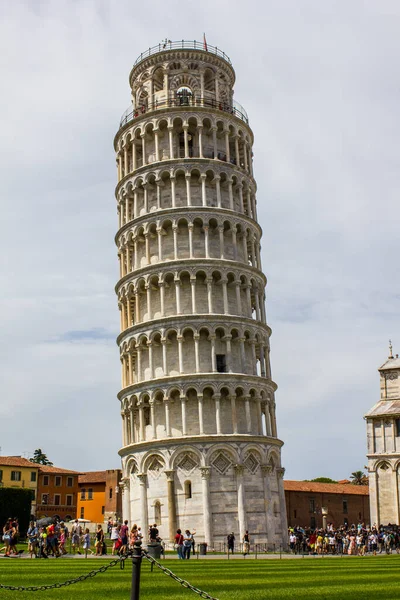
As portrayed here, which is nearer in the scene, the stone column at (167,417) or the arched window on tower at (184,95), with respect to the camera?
the stone column at (167,417)

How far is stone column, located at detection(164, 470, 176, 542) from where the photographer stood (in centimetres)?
4822

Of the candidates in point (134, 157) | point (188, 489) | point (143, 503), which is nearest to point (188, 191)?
point (134, 157)

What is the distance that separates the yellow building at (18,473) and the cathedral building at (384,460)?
3999 cm

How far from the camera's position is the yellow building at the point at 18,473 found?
294 ft

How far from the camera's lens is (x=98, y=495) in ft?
329

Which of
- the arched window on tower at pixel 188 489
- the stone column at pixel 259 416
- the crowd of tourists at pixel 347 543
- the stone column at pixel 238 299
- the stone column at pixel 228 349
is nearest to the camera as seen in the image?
the arched window on tower at pixel 188 489

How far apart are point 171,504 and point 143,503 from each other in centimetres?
259

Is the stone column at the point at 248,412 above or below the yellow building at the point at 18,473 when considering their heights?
above

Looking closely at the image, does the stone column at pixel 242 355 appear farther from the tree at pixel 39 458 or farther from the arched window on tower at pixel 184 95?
the tree at pixel 39 458

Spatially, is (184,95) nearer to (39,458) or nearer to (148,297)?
(148,297)

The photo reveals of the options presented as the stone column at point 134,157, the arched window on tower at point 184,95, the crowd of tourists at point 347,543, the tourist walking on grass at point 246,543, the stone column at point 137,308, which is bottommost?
the crowd of tourists at point 347,543

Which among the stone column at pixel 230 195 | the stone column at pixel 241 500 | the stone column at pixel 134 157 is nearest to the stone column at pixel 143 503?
the stone column at pixel 241 500

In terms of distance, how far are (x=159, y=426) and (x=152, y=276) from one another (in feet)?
34.7

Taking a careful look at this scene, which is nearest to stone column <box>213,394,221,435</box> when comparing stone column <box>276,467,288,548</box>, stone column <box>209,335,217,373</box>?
stone column <box>209,335,217,373</box>
